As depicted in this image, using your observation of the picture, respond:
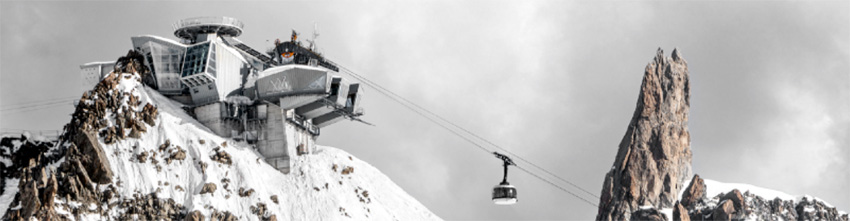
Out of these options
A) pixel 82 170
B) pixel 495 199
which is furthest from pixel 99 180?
pixel 495 199

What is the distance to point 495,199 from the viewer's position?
126875 mm

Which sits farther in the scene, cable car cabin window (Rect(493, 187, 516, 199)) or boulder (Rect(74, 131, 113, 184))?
boulder (Rect(74, 131, 113, 184))

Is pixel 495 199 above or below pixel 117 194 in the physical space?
below

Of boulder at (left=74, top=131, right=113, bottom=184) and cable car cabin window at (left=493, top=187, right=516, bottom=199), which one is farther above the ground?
boulder at (left=74, top=131, right=113, bottom=184)

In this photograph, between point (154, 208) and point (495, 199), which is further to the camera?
point (154, 208)

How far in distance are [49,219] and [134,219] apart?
12479 mm

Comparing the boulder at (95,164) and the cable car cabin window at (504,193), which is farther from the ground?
the boulder at (95,164)

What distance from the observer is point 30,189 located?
191750 mm

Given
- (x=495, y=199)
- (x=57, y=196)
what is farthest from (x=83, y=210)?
(x=495, y=199)

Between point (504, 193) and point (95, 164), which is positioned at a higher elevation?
point (95, 164)

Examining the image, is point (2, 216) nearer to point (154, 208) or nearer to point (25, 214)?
point (25, 214)

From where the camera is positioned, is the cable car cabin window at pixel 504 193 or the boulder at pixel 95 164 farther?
the boulder at pixel 95 164

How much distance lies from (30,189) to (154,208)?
683 inches

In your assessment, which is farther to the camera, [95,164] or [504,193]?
[95,164]
